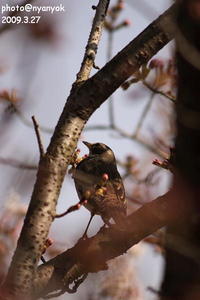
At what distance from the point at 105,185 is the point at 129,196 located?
212 cm

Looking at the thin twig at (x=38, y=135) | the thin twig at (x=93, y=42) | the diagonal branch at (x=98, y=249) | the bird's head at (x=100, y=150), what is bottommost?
the diagonal branch at (x=98, y=249)

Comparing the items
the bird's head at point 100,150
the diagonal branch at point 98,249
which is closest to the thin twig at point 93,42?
the diagonal branch at point 98,249

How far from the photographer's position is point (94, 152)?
8.73 m

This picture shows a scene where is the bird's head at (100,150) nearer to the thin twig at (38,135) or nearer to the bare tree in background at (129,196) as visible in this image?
the bare tree in background at (129,196)

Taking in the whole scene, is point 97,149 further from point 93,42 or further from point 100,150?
point 93,42

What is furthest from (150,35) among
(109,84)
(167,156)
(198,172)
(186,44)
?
(198,172)

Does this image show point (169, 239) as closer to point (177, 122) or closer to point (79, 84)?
point (177, 122)

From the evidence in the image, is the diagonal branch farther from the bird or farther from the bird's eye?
the bird's eye

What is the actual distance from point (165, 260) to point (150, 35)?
1.90 meters

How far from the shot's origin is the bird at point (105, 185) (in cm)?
585

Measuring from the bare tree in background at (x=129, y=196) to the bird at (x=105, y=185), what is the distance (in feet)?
2.13

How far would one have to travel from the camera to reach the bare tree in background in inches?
88.0

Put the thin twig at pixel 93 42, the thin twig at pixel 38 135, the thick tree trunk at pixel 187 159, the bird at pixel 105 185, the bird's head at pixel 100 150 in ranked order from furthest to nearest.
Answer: the bird's head at pixel 100 150, the bird at pixel 105 185, the thin twig at pixel 93 42, the thin twig at pixel 38 135, the thick tree trunk at pixel 187 159

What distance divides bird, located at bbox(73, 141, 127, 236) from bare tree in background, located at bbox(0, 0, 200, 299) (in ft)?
2.13
